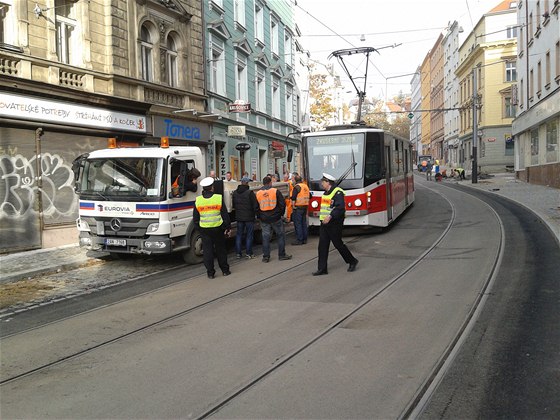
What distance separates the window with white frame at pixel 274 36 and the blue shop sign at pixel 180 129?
38.2 feet

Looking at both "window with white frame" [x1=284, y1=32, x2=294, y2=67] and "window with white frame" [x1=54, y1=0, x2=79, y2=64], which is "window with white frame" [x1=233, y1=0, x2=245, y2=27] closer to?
"window with white frame" [x1=284, y1=32, x2=294, y2=67]

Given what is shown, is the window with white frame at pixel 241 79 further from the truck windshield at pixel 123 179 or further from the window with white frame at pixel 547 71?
the window with white frame at pixel 547 71

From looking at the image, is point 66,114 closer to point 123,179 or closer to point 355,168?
point 123,179

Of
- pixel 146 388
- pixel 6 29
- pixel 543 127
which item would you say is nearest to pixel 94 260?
pixel 6 29

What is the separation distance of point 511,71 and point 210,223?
47.5m

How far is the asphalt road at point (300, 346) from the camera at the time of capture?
3912mm

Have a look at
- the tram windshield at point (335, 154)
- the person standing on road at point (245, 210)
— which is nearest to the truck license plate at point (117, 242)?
the person standing on road at point (245, 210)

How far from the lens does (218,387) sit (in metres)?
4.21

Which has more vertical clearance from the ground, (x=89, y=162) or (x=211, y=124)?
(x=211, y=124)

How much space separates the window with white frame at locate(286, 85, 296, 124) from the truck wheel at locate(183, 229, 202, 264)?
23.0m

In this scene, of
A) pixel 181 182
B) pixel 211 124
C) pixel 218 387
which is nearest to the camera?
pixel 218 387

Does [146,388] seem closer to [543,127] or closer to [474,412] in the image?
[474,412]

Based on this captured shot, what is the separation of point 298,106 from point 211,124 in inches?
667

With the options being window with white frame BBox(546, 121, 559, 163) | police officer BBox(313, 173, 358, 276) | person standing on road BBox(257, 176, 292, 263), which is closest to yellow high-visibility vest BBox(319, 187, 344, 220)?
police officer BBox(313, 173, 358, 276)
